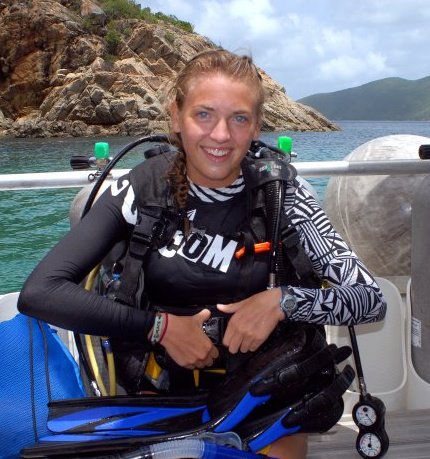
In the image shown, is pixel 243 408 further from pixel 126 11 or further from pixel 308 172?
pixel 126 11

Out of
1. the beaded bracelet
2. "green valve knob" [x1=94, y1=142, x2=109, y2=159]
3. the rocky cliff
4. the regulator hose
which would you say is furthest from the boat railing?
the rocky cliff

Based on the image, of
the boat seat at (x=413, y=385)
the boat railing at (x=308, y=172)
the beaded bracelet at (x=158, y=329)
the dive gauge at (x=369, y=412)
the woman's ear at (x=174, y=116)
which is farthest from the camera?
the boat seat at (x=413, y=385)

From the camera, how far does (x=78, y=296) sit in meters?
1.56

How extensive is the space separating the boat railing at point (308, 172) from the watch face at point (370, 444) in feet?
3.60

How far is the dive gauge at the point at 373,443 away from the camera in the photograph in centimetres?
202

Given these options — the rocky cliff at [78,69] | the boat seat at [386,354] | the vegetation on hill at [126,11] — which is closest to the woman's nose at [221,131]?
the boat seat at [386,354]

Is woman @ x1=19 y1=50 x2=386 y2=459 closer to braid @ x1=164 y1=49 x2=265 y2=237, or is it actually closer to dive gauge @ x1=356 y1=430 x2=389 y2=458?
braid @ x1=164 y1=49 x2=265 y2=237

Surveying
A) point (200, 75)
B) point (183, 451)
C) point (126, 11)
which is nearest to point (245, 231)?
point (200, 75)

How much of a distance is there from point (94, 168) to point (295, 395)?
145 centimetres

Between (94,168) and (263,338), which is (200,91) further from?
(94,168)

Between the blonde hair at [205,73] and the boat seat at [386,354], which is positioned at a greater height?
the blonde hair at [205,73]

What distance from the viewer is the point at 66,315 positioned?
156cm

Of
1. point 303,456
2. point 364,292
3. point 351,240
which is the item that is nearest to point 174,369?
point 303,456

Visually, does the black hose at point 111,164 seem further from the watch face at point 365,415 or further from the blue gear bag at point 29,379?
the watch face at point 365,415
